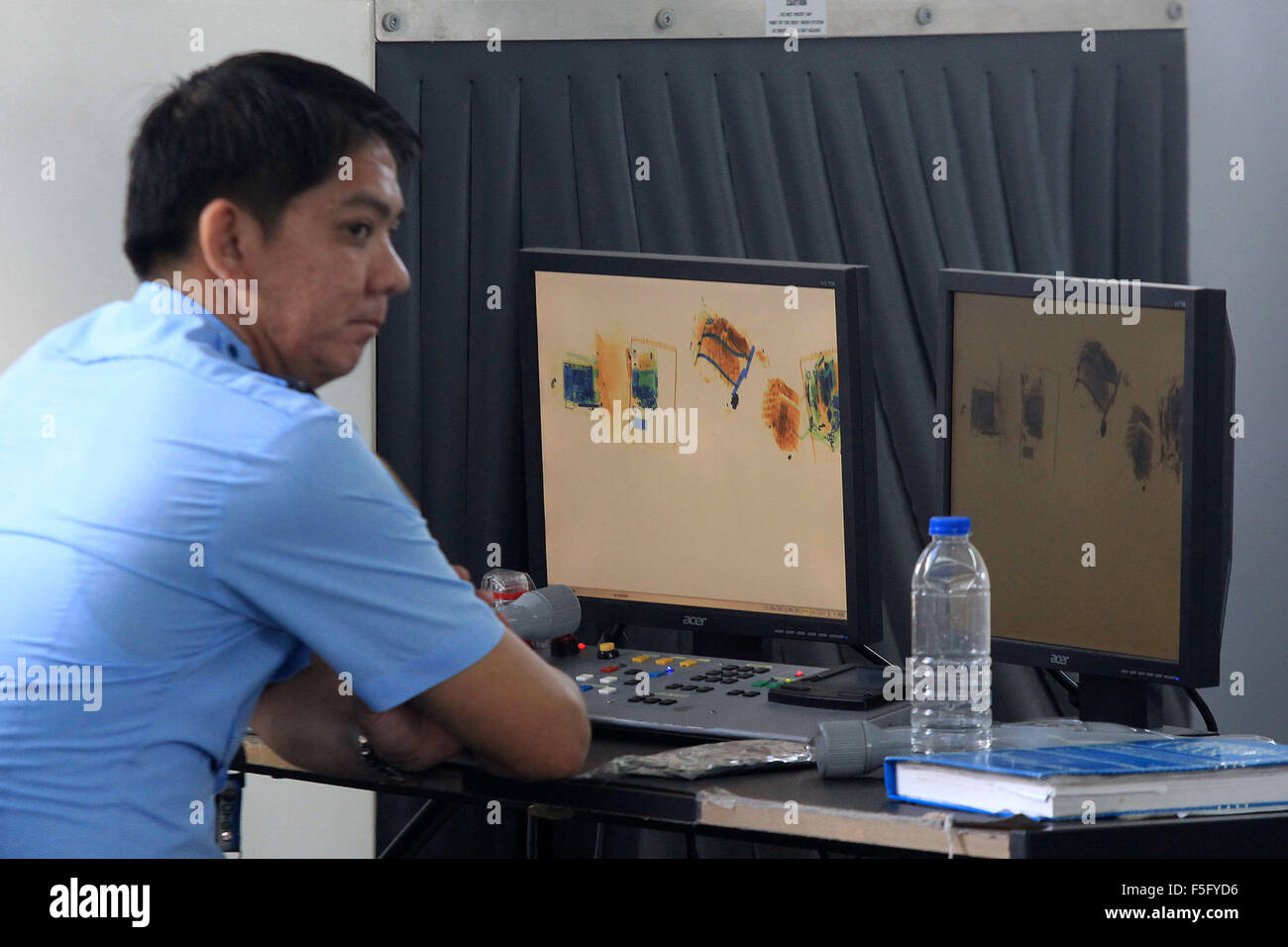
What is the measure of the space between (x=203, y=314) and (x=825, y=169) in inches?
49.5

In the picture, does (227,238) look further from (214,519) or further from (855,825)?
(855,825)

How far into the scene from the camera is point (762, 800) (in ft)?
4.17

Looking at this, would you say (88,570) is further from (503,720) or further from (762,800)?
(762,800)

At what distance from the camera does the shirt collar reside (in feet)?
4.05

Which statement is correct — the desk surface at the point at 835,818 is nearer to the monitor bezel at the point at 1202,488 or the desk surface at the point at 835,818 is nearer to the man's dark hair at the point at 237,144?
the monitor bezel at the point at 1202,488

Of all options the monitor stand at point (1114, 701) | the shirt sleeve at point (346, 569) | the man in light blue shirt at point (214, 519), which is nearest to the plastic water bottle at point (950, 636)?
the monitor stand at point (1114, 701)

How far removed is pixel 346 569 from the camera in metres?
1.16

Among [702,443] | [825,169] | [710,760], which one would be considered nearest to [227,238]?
[710,760]

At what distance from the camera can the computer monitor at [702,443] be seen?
5.92ft

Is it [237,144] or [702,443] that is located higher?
[237,144]
